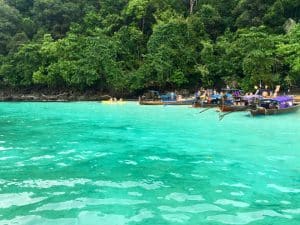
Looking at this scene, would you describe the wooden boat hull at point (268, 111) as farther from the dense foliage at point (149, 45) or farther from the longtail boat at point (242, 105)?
the dense foliage at point (149, 45)

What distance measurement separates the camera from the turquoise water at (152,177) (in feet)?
21.6

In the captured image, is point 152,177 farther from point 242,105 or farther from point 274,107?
point 242,105

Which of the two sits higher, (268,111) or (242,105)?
(242,105)

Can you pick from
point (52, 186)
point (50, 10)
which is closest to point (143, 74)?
point (50, 10)

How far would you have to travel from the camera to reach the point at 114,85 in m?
44.3

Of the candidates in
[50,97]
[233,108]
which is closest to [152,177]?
[233,108]

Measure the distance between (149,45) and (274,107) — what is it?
22184 mm

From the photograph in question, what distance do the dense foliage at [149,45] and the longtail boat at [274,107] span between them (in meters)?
8.49

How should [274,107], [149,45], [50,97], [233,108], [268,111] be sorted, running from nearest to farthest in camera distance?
[268,111] → [274,107] → [233,108] → [149,45] → [50,97]

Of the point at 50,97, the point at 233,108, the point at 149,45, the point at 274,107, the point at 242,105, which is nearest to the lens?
the point at 274,107

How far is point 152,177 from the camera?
912cm

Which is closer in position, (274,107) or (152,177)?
(152,177)

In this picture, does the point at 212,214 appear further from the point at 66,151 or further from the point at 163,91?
the point at 163,91

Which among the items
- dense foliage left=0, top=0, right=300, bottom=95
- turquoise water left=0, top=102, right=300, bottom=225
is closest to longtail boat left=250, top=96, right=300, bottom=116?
turquoise water left=0, top=102, right=300, bottom=225
